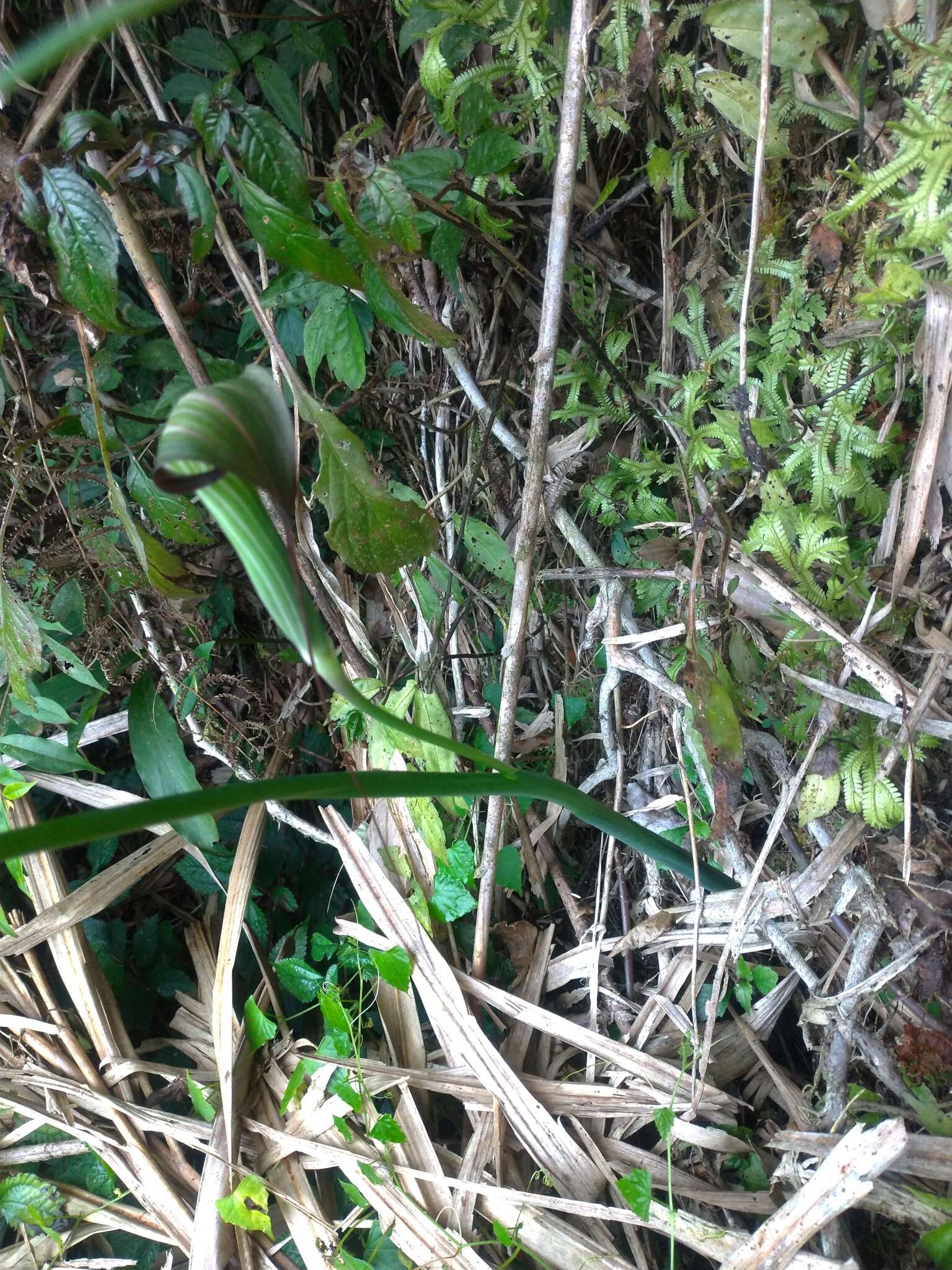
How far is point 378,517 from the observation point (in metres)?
0.72

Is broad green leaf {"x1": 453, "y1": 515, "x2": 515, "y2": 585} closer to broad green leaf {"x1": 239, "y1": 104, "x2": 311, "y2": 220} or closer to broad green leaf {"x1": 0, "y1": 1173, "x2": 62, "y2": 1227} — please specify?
broad green leaf {"x1": 239, "y1": 104, "x2": 311, "y2": 220}

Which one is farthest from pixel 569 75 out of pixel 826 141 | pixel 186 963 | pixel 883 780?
pixel 186 963

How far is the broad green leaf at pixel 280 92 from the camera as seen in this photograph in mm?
909

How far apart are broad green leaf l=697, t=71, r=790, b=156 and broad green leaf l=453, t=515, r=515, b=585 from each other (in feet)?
1.50

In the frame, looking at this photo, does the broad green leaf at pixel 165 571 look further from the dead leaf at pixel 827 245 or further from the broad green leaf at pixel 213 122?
the dead leaf at pixel 827 245

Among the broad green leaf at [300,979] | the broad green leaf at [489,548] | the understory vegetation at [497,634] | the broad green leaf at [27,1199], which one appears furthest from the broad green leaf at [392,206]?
the broad green leaf at [27,1199]

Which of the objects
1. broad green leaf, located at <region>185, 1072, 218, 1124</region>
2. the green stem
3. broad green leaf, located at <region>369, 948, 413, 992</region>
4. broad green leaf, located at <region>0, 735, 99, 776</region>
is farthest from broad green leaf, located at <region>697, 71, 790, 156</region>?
broad green leaf, located at <region>185, 1072, 218, 1124</region>

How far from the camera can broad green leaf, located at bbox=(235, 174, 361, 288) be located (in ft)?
2.20

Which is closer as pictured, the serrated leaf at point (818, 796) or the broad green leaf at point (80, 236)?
the broad green leaf at point (80, 236)

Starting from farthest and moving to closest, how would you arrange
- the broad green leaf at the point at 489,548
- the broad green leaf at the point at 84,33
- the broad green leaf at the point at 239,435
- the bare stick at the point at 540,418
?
the broad green leaf at the point at 489,548 < the bare stick at the point at 540,418 < the broad green leaf at the point at 84,33 < the broad green leaf at the point at 239,435

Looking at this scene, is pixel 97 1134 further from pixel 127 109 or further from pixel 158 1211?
pixel 127 109

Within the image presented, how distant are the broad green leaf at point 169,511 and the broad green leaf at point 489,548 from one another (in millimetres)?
306

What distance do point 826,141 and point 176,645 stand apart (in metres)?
0.87

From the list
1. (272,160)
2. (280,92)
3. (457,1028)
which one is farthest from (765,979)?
(280,92)
